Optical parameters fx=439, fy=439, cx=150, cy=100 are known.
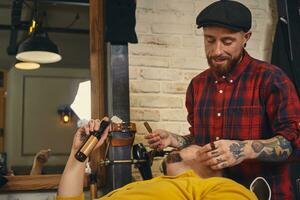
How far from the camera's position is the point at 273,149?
1.62 meters

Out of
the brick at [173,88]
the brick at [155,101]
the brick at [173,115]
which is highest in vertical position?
the brick at [173,88]

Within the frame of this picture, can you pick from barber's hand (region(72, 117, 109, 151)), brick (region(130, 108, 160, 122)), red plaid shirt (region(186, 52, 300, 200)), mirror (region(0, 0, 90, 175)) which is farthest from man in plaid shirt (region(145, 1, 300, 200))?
mirror (region(0, 0, 90, 175))

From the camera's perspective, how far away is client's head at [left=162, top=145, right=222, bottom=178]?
1661mm

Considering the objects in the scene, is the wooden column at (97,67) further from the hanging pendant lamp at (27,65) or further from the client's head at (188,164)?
the client's head at (188,164)

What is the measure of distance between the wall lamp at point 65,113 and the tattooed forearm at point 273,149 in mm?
1236

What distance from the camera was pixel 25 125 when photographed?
2.44m

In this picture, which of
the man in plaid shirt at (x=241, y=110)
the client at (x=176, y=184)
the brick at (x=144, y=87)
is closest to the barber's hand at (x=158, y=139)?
the man in plaid shirt at (x=241, y=110)

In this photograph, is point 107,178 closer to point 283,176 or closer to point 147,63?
point 147,63

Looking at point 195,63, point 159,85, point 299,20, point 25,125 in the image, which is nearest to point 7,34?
point 25,125

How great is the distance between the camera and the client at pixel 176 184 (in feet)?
4.74

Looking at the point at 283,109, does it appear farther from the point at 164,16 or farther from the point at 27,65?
the point at 27,65

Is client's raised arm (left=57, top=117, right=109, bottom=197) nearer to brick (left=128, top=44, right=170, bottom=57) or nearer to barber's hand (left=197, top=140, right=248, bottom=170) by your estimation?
barber's hand (left=197, top=140, right=248, bottom=170)

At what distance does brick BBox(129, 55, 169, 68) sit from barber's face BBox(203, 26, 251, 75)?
2.64ft

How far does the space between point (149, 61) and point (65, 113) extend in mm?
575
